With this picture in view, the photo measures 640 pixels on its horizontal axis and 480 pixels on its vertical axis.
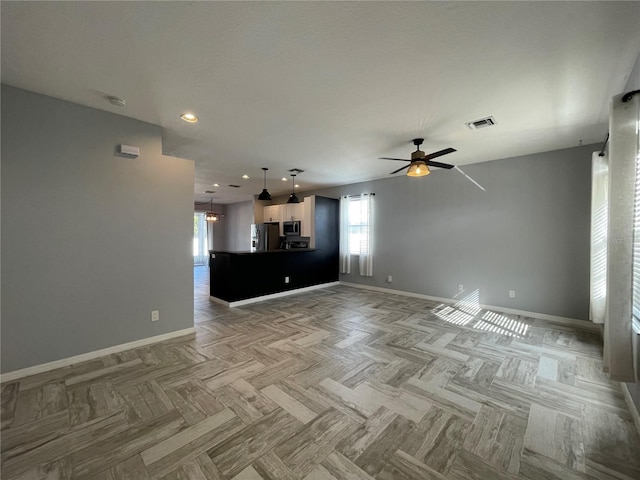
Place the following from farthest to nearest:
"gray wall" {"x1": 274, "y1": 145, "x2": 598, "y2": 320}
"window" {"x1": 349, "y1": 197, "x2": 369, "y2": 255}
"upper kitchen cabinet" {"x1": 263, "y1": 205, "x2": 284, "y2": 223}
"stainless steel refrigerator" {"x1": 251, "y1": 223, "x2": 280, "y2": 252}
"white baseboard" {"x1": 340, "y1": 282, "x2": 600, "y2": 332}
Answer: "upper kitchen cabinet" {"x1": 263, "y1": 205, "x2": 284, "y2": 223} → "stainless steel refrigerator" {"x1": 251, "y1": 223, "x2": 280, "y2": 252} → "window" {"x1": 349, "y1": 197, "x2": 369, "y2": 255} → "gray wall" {"x1": 274, "y1": 145, "x2": 598, "y2": 320} → "white baseboard" {"x1": 340, "y1": 282, "x2": 600, "y2": 332}

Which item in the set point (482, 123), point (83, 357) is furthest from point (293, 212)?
point (83, 357)

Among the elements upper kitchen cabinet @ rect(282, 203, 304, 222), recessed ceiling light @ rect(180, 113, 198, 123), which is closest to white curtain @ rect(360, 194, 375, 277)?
upper kitchen cabinet @ rect(282, 203, 304, 222)

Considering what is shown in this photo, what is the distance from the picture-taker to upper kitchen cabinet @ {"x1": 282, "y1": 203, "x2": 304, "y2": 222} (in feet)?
22.8

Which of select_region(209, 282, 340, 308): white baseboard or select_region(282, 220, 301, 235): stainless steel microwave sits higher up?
select_region(282, 220, 301, 235): stainless steel microwave

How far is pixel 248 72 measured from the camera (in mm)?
2184

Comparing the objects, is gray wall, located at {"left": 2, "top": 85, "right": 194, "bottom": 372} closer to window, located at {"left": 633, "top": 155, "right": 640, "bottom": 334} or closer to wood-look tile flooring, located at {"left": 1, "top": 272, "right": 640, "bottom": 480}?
wood-look tile flooring, located at {"left": 1, "top": 272, "right": 640, "bottom": 480}

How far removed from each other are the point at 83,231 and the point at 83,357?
1.37 meters

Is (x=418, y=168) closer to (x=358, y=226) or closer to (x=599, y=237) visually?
(x=599, y=237)

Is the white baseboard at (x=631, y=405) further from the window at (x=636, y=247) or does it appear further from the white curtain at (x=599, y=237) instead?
the white curtain at (x=599, y=237)

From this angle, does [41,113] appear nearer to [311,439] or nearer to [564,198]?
[311,439]

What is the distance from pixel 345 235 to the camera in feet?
22.8

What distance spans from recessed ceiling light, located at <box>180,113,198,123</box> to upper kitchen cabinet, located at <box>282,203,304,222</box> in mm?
3949

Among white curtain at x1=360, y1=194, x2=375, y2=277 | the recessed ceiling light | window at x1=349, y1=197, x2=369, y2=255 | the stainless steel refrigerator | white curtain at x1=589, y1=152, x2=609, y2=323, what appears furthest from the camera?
the stainless steel refrigerator

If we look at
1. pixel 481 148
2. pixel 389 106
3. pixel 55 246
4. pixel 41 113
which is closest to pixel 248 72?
pixel 389 106
